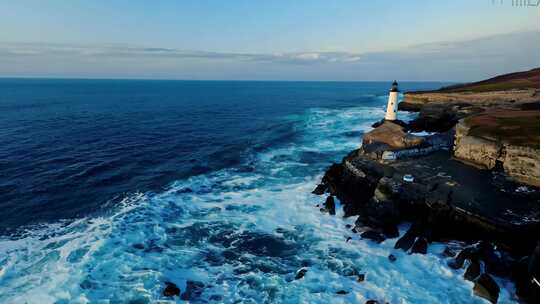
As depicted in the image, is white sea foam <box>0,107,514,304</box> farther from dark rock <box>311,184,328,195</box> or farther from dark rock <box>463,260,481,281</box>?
dark rock <box>311,184,328,195</box>

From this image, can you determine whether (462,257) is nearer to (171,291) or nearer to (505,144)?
(505,144)

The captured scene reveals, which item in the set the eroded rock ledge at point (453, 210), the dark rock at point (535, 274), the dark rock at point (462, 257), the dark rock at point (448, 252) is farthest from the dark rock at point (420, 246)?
the dark rock at point (535, 274)

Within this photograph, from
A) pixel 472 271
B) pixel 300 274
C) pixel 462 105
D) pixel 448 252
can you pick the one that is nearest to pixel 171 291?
pixel 300 274

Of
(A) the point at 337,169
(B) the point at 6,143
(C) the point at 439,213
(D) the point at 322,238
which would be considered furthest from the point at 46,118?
(C) the point at 439,213

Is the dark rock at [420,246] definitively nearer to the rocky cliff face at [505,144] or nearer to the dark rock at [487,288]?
the dark rock at [487,288]

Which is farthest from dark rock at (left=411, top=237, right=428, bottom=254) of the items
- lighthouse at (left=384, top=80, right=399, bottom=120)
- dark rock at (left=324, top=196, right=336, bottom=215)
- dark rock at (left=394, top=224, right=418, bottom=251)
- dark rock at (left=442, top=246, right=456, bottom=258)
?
lighthouse at (left=384, top=80, right=399, bottom=120)

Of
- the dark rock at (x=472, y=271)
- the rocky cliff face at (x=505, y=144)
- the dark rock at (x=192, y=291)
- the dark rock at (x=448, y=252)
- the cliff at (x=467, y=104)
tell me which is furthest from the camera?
the cliff at (x=467, y=104)
